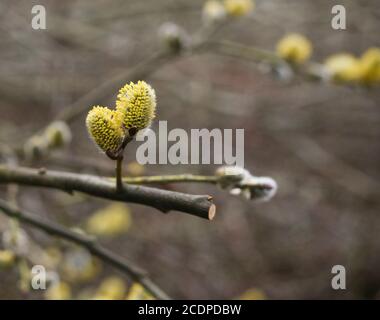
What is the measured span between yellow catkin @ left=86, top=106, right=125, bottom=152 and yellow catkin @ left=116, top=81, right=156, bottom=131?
0.04 feet

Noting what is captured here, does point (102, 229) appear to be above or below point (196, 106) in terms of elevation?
below

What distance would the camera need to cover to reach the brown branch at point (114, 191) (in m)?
0.72

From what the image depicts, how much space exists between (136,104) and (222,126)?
268 cm

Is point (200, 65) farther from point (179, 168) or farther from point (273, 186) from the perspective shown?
point (273, 186)

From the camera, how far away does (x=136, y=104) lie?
689 mm

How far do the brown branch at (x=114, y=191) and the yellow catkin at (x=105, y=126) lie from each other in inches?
4.0

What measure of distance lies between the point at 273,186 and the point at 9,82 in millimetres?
2251

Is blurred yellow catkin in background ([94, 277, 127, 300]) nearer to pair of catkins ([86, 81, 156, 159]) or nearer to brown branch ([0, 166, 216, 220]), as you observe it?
brown branch ([0, 166, 216, 220])

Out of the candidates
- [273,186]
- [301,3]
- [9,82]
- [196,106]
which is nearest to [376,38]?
[301,3]

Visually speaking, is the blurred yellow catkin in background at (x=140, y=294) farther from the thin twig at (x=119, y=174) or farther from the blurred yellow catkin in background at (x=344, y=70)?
the blurred yellow catkin in background at (x=344, y=70)

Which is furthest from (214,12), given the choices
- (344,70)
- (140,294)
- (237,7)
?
(140,294)

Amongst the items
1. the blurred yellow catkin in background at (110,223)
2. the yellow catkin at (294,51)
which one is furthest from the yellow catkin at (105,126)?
the blurred yellow catkin in background at (110,223)

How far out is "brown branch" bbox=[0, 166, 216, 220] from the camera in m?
0.72

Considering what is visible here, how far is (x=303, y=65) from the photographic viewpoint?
1.66 meters
